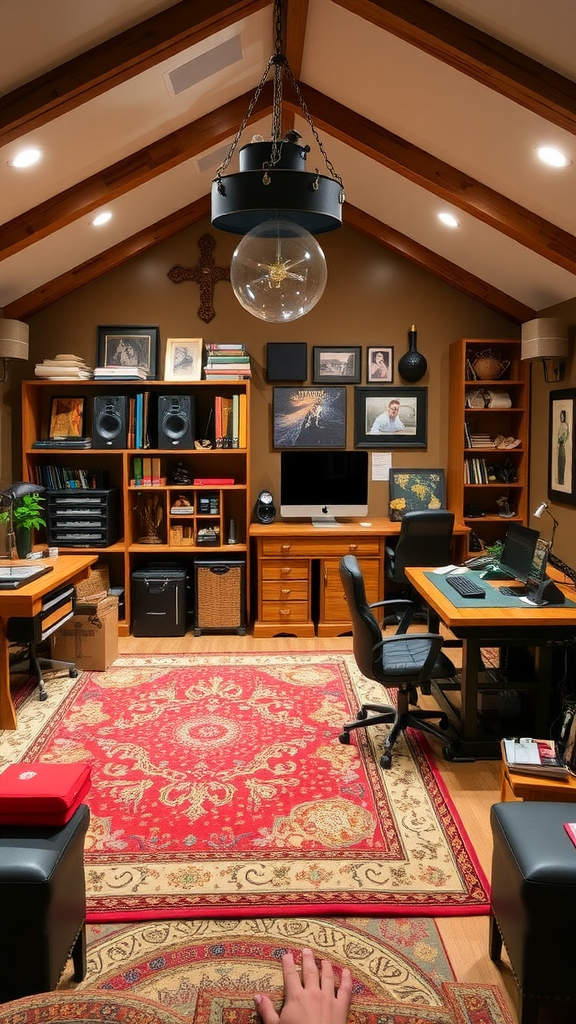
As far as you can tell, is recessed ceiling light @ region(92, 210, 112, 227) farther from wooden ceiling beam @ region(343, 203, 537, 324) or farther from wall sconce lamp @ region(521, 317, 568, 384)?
wall sconce lamp @ region(521, 317, 568, 384)

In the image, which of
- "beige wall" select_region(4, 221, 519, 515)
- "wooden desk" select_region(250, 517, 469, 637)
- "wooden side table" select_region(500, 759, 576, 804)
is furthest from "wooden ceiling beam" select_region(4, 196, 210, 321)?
"wooden side table" select_region(500, 759, 576, 804)

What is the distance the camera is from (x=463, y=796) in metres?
3.21

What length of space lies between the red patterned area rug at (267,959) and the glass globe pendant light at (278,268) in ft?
6.29

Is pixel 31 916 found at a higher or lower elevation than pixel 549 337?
lower

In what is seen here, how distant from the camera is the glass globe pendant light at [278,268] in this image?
6.59 feet

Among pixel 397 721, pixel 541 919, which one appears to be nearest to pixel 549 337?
→ pixel 397 721

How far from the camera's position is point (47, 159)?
11.9 feet

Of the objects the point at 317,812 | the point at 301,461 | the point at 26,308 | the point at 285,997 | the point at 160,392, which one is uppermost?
the point at 26,308

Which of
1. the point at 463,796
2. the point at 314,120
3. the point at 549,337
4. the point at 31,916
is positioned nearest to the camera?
the point at 31,916

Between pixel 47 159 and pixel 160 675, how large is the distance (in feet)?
10.0

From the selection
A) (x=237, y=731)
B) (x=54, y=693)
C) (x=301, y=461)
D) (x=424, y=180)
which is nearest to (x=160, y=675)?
(x=54, y=693)

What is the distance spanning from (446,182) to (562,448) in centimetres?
196

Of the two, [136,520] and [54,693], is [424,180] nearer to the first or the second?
[136,520]

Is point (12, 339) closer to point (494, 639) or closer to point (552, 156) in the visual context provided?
point (552, 156)
